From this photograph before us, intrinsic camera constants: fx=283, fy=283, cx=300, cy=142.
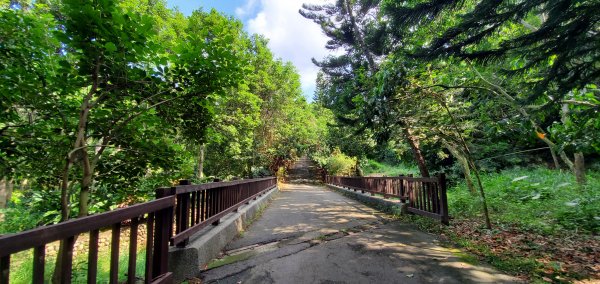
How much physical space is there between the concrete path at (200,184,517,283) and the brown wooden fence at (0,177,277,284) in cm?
64

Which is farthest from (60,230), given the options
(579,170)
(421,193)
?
(579,170)

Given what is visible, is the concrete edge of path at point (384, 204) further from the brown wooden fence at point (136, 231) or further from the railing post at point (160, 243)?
the railing post at point (160, 243)

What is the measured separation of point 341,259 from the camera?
372 centimetres

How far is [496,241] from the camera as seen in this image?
446 cm

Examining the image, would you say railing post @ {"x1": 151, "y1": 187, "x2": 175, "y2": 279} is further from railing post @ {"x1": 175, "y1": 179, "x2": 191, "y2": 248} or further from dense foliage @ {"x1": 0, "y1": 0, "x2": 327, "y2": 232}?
dense foliage @ {"x1": 0, "y1": 0, "x2": 327, "y2": 232}

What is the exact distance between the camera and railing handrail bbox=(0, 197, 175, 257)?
1.17 metres

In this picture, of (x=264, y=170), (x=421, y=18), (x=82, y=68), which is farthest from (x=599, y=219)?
(x=264, y=170)

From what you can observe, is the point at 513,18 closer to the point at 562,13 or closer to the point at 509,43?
the point at 509,43

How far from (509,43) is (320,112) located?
35893 millimetres

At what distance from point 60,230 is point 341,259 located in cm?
308

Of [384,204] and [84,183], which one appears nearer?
[84,183]

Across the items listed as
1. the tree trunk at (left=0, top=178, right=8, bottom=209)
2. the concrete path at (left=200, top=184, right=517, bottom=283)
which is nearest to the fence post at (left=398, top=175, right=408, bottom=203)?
the concrete path at (left=200, top=184, right=517, bottom=283)

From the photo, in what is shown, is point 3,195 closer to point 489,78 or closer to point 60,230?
point 60,230

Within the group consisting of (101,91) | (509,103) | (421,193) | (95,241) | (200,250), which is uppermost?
(509,103)
